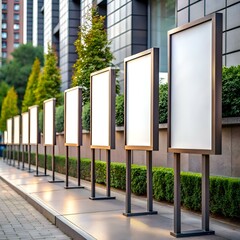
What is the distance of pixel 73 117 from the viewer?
1373 centimetres

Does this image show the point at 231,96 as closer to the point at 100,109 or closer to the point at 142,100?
the point at 142,100

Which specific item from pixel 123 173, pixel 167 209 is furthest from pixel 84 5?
pixel 167 209

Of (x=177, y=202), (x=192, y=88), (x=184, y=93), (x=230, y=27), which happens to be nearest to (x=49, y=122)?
(x=230, y=27)

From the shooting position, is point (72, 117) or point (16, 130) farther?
point (16, 130)

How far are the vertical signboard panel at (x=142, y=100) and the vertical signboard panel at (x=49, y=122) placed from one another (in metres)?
7.93

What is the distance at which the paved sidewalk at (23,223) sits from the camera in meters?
8.16

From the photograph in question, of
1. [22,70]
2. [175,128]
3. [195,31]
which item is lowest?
[175,128]

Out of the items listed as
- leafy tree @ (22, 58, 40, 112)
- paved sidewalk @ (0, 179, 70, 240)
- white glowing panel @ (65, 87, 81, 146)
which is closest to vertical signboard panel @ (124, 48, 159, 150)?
paved sidewalk @ (0, 179, 70, 240)

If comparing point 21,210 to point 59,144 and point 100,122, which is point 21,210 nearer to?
point 100,122

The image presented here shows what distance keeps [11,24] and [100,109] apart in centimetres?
11936

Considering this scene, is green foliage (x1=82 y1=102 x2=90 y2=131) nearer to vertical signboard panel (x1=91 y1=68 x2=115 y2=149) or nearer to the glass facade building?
the glass facade building

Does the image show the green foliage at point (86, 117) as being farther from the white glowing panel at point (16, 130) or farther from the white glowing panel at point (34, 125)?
the white glowing panel at point (16, 130)

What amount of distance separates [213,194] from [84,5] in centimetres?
3190

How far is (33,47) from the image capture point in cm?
7094
